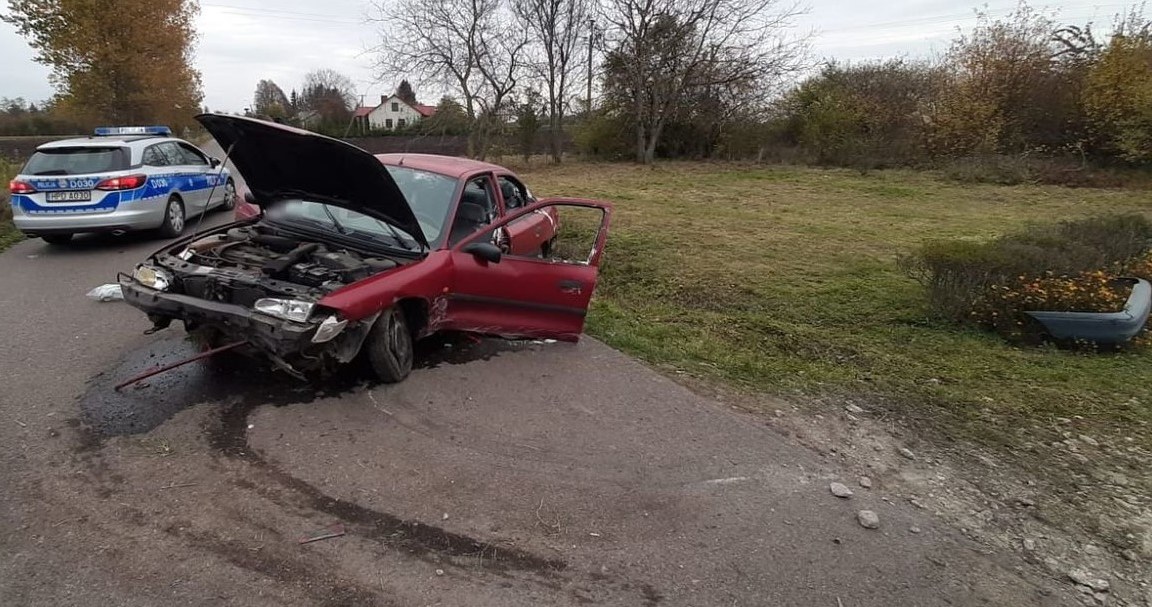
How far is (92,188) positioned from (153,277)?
5.07 meters

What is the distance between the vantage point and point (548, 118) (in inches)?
1137

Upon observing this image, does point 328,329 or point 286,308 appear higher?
point 286,308

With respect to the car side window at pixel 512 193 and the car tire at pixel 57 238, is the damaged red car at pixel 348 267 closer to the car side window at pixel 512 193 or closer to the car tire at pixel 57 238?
the car side window at pixel 512 193

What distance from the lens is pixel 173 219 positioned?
899 centimetres

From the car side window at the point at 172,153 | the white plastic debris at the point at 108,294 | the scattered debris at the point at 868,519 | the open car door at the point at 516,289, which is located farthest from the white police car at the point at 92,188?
the scattered debris at the point at 868,519

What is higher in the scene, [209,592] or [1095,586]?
[209,592]

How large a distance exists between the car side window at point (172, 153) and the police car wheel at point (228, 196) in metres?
1.47

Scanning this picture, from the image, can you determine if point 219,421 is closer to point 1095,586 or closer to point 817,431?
point 817,431

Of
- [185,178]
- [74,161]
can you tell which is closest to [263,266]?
[74,161]

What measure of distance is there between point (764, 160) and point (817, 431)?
2399 cm

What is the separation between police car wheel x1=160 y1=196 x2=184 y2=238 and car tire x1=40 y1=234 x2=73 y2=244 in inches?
42.1

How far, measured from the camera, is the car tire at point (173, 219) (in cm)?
881

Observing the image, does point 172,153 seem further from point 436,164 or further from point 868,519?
point 868,519

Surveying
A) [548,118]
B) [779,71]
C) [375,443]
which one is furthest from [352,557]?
[548,118]
